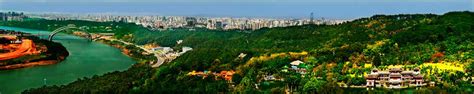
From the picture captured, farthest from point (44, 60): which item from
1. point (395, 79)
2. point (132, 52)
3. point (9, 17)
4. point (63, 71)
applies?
point (9, 17)

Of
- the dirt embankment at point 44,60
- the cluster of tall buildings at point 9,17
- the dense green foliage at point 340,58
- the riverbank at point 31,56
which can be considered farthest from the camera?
the cluster of tall buildings at point 9,17

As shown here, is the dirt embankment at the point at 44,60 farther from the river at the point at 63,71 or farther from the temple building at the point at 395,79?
the temple building at the point at 395,79

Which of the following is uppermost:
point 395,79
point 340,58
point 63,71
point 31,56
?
point 31,56

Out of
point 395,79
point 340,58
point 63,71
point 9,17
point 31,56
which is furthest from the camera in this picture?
point 9,17

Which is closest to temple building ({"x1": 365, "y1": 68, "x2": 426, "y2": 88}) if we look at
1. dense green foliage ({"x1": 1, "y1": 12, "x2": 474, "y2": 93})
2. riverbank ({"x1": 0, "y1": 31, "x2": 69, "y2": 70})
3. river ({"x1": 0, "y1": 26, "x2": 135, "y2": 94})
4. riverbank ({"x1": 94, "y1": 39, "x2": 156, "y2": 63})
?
dense green foliage ({"x1": 1, "y1": 12, "x2": 474, "y2": 93})

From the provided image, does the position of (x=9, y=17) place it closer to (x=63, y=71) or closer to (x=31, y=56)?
(x=63, y=71)

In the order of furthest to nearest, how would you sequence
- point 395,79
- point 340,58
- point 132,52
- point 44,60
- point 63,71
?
point 132,52 → point 63,71 → point 340,58 → point 44,60 → point 395,79

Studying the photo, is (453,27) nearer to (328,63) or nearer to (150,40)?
(328,63)

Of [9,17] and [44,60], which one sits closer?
[44,60]

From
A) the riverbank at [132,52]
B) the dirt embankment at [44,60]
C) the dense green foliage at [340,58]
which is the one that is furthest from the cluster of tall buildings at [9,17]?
the dirt embankment at [44,60]
